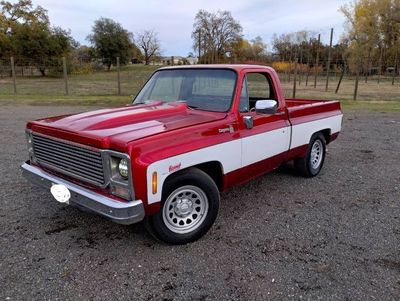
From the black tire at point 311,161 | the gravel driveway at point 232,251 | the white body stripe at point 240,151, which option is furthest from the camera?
the black tire at point 311,161

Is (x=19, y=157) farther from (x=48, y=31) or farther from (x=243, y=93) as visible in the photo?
(x=48, y=31)

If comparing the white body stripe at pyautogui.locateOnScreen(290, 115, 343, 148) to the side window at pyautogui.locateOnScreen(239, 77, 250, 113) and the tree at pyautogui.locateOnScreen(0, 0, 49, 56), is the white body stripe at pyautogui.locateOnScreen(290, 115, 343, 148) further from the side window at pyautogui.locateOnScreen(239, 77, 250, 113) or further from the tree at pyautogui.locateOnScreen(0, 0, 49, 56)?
the tree at pyautogui.locateOnScreen(0, 0, 49, 56)

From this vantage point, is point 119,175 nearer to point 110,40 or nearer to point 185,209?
point 185,209

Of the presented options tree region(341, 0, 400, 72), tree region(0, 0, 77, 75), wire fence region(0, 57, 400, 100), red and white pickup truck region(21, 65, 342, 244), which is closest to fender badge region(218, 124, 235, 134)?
red and white pickup truck region(21, 65, 342, 244)

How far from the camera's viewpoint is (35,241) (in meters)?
3.54

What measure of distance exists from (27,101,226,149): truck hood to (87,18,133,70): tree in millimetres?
52270

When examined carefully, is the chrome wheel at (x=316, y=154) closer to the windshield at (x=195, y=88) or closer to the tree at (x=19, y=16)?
the windshield at (x=195, y=88)

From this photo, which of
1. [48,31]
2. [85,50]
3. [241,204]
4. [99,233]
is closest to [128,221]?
[99,233]

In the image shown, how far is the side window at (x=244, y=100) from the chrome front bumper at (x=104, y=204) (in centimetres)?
183

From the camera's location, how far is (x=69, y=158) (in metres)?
3.38

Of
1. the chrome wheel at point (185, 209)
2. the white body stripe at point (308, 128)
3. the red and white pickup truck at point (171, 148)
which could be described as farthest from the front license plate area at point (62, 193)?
the white body stripe at point (308, 128)

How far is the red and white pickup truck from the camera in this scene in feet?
9.80

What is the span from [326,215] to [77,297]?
3.00 m

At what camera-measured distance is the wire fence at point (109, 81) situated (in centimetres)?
1958
